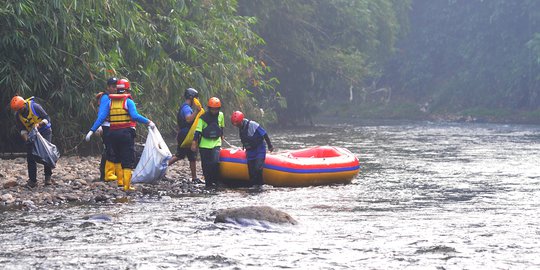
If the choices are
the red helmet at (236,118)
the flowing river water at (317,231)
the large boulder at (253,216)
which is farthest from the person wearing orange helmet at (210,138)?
the large boulder at (253,216)

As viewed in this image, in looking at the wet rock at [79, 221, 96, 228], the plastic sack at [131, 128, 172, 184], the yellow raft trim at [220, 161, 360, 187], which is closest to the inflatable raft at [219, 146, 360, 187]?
the yellow raft trim at [220, 161, 360, 187]

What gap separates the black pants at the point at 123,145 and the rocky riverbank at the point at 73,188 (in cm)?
49

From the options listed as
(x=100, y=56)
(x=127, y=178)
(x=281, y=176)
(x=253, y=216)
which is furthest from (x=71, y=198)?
(x=100, y=56)

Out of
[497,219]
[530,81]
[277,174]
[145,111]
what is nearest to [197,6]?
[145,111]

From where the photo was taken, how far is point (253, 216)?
10.8m

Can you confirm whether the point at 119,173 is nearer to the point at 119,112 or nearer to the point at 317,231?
the point at 119,112

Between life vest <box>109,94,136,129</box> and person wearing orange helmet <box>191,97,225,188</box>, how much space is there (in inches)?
56.1

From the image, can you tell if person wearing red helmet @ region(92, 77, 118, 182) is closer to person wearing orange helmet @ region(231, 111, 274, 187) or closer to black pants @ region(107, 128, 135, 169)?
black pants @ region(107, 128, 135, 169)

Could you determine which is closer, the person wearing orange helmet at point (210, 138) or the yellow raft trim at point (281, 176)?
the person wearing orange helmet at point (210, 138)

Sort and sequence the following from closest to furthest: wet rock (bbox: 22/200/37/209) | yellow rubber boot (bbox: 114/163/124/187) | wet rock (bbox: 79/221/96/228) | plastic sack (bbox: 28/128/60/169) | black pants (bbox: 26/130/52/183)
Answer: wet rock (bbox: 79/221/96/228), wet rock (bbox: 22/200/37/209), plastic sack (bbox: 28/128/60/169), black pants (bbox: 26/130/52/183), yellow rubber boot (bbox: 114/163/124/187)

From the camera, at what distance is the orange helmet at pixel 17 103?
13016 mm

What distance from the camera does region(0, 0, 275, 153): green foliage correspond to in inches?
695

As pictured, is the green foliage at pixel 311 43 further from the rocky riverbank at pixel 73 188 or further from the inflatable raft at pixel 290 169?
the inflatable raft at pixel 290 169

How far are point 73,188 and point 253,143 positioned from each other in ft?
Result: 9.31
